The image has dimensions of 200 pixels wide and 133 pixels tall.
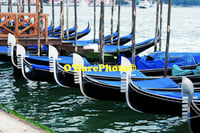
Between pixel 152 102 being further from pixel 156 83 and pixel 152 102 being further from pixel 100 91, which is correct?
pixel 100 91

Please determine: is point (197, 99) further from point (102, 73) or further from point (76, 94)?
point (76, 94)

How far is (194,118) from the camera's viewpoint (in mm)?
7625

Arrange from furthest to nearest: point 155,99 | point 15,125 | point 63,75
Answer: point 63,75
point 155,99
point 15,125

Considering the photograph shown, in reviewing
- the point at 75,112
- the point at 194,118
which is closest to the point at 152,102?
the point at 75,112

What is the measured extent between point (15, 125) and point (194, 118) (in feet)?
10.0

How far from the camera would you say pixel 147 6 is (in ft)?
413

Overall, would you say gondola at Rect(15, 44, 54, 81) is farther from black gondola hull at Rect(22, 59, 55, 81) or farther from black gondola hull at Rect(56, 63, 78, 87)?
black gondola hull at Rect(56, 63, 78, 87)

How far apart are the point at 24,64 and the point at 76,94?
6.38ft

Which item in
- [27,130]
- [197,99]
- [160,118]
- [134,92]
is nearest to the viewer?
[27,130]

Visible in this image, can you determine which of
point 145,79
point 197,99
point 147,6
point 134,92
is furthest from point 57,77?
point 147,6

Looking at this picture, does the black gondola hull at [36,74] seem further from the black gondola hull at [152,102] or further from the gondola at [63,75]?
the black gondola hull at [152,102]

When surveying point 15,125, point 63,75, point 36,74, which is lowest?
point 36,74

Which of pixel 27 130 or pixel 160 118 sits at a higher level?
pixel 27 130

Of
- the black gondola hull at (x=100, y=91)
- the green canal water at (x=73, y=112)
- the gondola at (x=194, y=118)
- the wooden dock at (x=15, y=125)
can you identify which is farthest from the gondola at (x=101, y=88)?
the gondola at (x=194, y=118)
